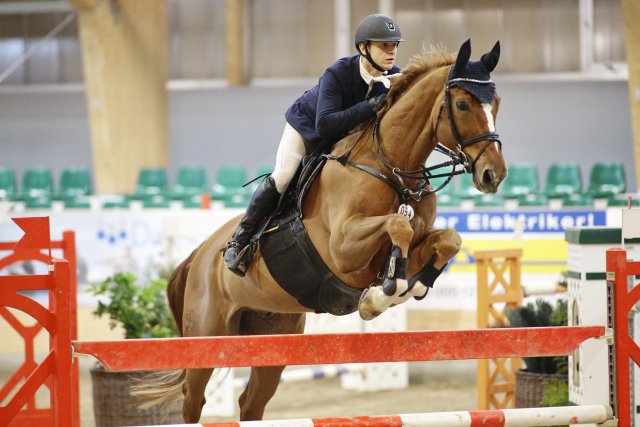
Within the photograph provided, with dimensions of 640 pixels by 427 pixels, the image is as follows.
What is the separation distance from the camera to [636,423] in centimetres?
367

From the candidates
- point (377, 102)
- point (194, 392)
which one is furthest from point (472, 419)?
point (194, 392)

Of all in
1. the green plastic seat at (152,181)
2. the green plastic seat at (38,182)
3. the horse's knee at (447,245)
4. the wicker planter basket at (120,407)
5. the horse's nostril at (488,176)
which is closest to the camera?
the horse's nostril at (488,176)

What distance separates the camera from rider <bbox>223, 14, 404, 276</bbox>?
11.6ft

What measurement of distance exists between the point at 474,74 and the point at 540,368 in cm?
234

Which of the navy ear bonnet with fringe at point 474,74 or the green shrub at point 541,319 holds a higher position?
the navy ear bonnet with fringe at point 474,74

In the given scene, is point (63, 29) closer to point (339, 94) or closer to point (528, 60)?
point (528, 60)

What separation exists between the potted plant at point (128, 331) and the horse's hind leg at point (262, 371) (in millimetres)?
687

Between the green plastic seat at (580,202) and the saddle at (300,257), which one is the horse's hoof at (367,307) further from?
the green plastic seat at (580,202)

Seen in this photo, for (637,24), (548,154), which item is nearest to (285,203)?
(637,24)

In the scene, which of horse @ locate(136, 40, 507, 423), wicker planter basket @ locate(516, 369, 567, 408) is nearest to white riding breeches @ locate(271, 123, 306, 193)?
horse @ locate(136, 40, 507, 423)

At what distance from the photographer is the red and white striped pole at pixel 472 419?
8.86 ft

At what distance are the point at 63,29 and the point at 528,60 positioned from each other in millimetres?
7562

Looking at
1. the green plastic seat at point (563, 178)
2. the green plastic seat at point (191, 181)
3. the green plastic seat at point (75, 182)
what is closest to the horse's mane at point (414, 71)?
the green plastic seat at point (563, 178)

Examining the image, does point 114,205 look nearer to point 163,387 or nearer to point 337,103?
point 163,387
